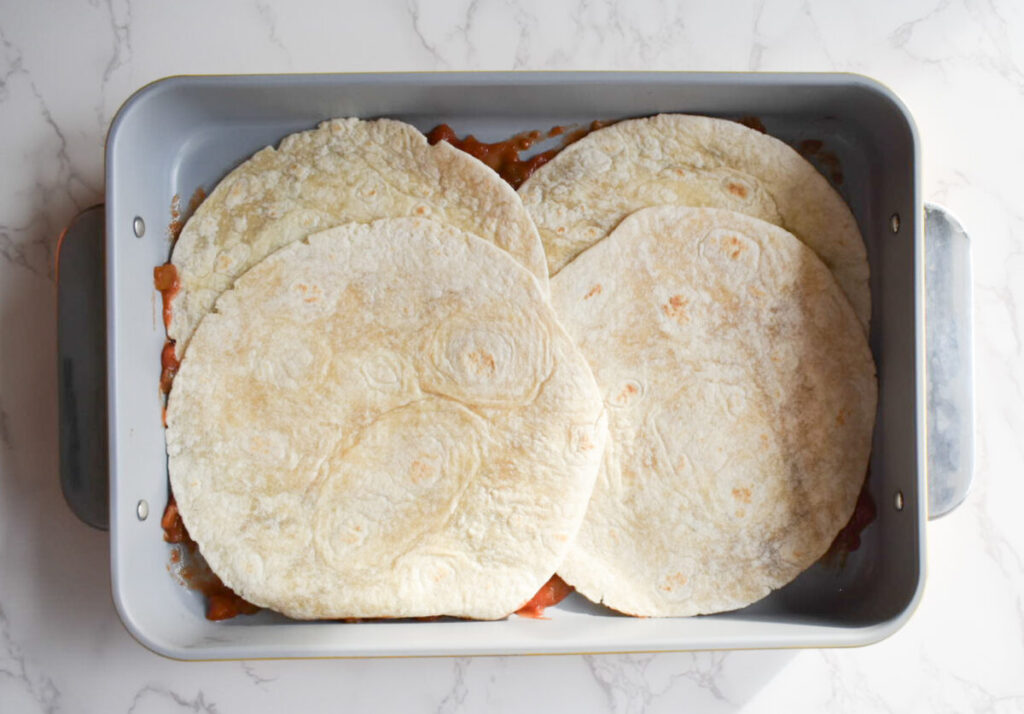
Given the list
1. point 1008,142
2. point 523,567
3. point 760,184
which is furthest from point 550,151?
point 1008,142

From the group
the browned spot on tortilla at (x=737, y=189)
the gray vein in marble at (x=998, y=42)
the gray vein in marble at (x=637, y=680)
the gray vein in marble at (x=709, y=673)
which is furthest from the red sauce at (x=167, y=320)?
the gray vein in marble at (x=998, y=42)

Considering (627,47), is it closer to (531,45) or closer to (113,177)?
(531,45)

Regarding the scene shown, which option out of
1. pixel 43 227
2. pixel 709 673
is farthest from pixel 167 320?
pixel 709 673

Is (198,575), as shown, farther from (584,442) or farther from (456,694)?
(584,442)

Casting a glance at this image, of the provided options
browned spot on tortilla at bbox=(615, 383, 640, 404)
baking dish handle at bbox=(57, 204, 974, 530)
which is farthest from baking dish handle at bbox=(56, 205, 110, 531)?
browned spot on tortilla at bbox=(615, 383, 640, 404)

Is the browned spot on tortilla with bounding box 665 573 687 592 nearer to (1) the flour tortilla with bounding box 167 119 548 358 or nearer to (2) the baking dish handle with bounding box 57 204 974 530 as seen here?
(2) the baking dish handle with bounding box 57 204 974 530

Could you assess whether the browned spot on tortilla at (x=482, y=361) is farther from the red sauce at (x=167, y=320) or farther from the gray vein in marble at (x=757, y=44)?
the gray vein in marble at (x=757, y=44)
